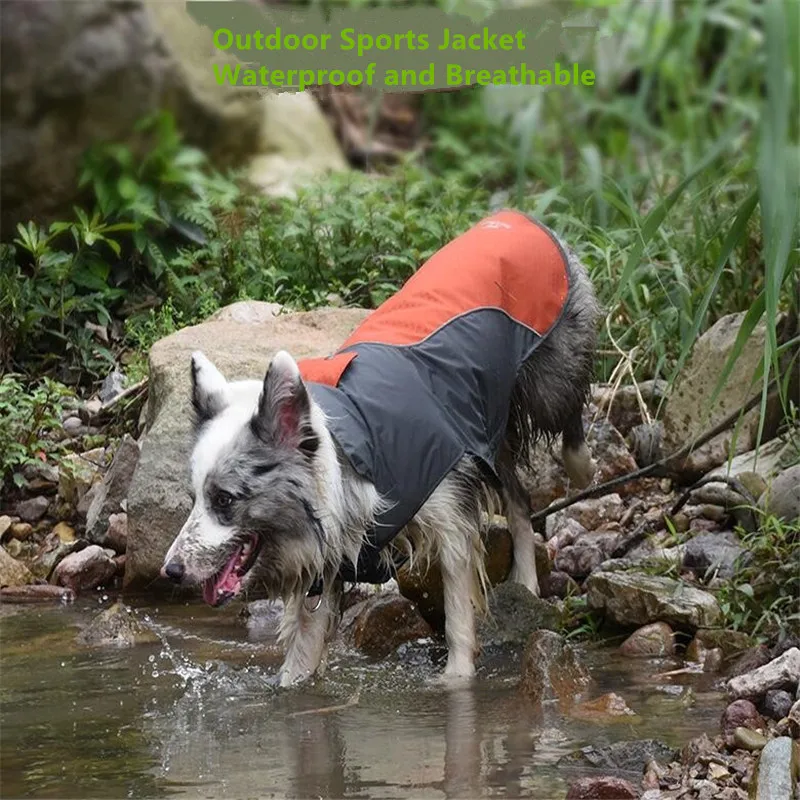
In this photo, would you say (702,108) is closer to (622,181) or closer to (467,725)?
(467,725)

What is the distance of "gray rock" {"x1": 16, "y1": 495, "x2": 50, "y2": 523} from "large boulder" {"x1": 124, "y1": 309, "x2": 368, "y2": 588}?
2.06 feet

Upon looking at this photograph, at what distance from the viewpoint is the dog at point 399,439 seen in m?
4.56

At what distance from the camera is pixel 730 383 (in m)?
6.11

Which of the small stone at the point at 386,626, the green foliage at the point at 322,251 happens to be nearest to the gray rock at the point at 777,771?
the small stone at the point at 386,626

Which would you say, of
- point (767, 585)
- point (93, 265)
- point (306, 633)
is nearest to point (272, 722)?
point (306, 633)

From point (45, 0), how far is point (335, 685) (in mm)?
2538

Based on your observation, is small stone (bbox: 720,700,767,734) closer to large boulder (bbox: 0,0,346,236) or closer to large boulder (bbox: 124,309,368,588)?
large boulder (bbox: 0,0,346,236)

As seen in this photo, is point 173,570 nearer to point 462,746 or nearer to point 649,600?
point 462,746

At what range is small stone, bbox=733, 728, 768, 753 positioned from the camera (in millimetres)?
3779

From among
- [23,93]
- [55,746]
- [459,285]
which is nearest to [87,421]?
[459,285]

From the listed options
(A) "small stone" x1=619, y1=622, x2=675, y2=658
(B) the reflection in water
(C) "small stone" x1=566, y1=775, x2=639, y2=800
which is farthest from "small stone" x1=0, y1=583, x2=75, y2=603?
(C) "small stone" x1=566, y1=775, x2=639, y2=800

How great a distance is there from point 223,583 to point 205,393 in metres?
0.61

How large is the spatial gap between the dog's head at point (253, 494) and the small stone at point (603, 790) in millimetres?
1425

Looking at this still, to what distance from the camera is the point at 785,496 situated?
5219mm
